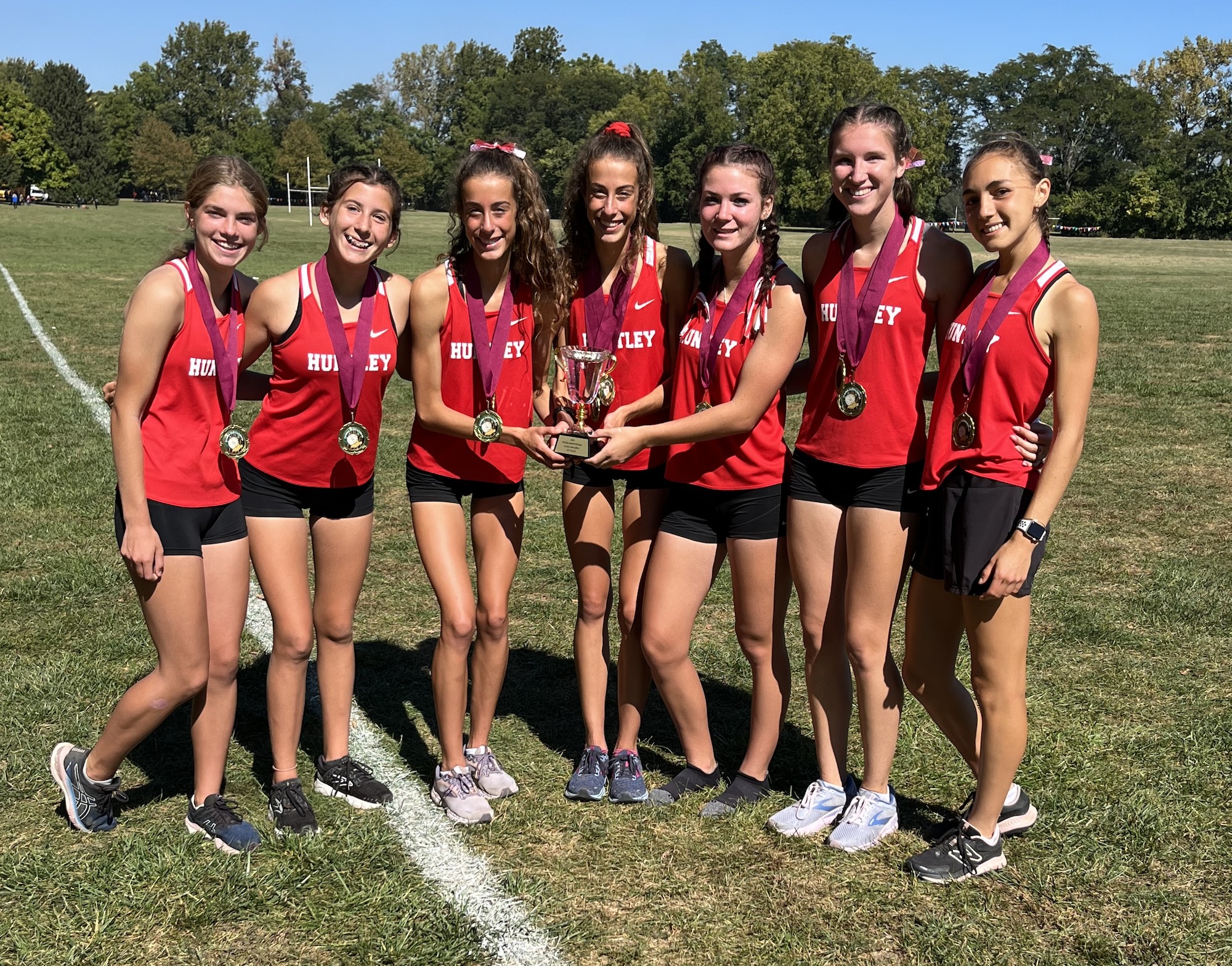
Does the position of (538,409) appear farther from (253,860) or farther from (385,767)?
(253,860)

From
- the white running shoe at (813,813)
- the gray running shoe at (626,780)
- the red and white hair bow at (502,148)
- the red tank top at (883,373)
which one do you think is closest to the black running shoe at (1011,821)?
the white running shoe at (813,813)

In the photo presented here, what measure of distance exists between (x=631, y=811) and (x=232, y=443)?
1.86m

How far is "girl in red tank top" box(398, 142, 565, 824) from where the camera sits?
3.90 meters

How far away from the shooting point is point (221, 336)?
3.59 m

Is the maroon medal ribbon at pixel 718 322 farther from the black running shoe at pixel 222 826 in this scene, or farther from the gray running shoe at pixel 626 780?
the black running shoe at pixel 222 826

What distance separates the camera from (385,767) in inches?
175

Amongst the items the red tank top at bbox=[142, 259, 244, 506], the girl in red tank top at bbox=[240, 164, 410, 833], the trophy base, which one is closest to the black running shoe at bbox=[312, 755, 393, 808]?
the girl in red tank top at bbox=[240, 164, 410, 833]

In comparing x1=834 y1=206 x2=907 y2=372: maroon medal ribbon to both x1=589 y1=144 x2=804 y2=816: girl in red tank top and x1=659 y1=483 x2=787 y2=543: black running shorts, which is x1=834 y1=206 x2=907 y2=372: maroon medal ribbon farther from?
x1=659 y1=483 x2=787 y2=543: black running shorts

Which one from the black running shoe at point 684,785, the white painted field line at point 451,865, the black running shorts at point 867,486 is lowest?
the white painted field line at point 451,865

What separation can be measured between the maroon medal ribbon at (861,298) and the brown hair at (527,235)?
951mm

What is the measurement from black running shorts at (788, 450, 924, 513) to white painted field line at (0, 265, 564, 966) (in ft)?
5.17

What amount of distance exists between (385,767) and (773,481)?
1.88m

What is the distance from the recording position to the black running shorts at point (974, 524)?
336cm

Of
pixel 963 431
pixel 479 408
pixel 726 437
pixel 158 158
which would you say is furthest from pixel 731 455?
pixel 158 158
